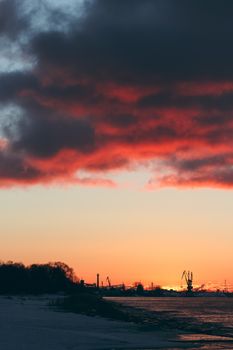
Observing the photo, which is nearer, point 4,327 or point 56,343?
point 56,343

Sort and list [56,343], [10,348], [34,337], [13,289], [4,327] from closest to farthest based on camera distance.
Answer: [10,348], [56,343], [34,337], [4,327], [13,289]

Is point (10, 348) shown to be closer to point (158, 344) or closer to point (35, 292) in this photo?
point (158, 344)

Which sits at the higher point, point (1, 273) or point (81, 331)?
point (1, 273)

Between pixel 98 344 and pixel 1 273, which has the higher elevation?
pixel 1 273

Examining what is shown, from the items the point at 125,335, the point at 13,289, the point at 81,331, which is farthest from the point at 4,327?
the point at 13,289

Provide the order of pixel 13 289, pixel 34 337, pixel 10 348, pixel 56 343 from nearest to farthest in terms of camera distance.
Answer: pixel 10 348, pixel 56 343, pixel 34 337, pixel 13 289

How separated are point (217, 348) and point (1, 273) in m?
170

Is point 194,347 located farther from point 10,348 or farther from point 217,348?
point 10,348

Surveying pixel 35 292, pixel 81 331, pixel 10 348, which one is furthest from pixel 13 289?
pixel 10 348

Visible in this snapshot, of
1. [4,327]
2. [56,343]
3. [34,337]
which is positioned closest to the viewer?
[56,343]

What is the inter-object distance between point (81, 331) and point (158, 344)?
9025 mm

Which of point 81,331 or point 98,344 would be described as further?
point 81,331

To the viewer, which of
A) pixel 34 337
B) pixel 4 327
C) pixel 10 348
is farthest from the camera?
pixel 4 327

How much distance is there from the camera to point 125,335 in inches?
1778
